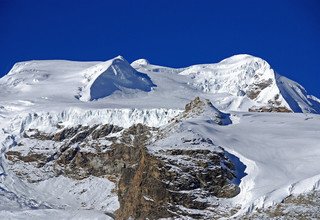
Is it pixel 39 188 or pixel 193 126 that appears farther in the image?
pixel 39 188

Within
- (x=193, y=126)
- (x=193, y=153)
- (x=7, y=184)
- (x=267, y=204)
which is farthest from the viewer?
(x=7, y=184)

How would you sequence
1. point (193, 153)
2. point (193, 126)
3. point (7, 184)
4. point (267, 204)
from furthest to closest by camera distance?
point (7, 184) → point (193, 126) → point (193, 153) → point (267, 204)

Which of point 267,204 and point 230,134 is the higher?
point 230,134

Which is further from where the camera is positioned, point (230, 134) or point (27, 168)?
point (27, 168)

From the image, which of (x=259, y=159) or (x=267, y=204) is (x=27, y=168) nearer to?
(x=259, y=159)

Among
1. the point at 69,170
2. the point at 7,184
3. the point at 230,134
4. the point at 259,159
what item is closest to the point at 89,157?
the point at 69,170

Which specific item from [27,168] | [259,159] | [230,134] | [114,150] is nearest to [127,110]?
[114,150]

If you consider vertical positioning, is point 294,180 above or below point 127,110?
below

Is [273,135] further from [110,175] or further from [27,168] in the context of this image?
[27,168]

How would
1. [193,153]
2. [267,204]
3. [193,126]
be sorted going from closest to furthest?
[267,204] → [193,153] → [193,126]
